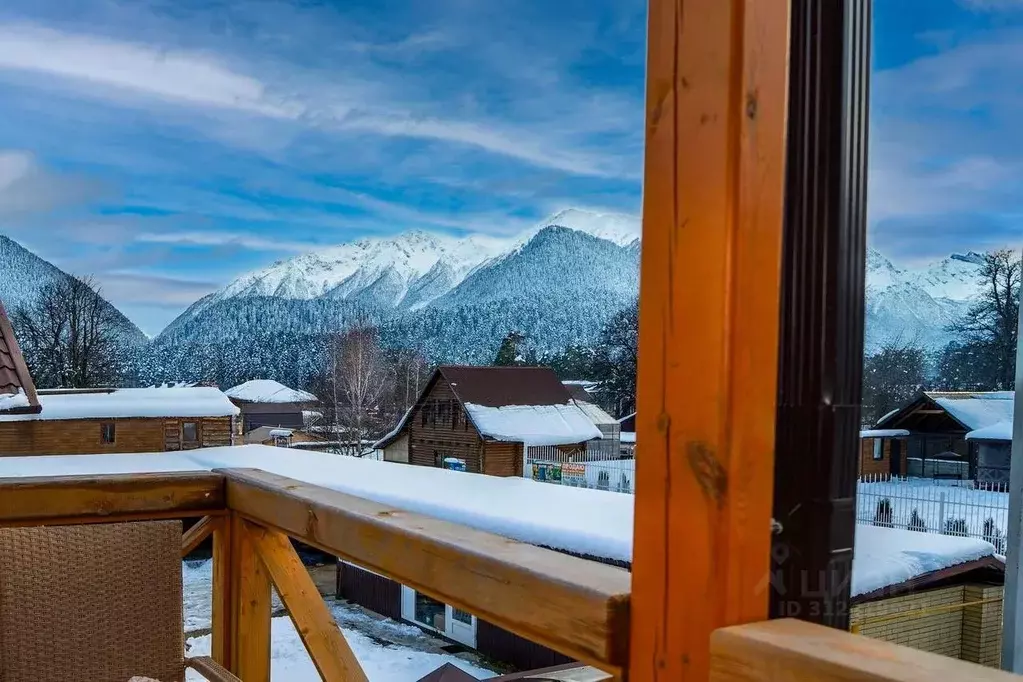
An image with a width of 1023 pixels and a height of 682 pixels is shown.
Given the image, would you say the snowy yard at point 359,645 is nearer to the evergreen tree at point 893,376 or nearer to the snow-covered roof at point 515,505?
the snow-covered roof at point 515,505

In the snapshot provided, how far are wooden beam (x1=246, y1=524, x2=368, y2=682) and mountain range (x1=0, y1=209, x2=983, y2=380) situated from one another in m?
0.63

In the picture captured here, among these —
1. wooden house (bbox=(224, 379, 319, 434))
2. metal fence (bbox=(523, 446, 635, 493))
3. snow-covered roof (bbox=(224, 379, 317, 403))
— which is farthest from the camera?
snow-covered roof (bbox=(224, 379, 317, 403))

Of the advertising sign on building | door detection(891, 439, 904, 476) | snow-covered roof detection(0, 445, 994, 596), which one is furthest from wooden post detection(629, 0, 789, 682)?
the advertising sign on building

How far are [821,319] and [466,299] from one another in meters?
2.48

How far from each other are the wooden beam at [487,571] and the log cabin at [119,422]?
5308 millimetres

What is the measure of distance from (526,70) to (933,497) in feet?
18.4

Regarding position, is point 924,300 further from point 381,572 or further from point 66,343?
point 66,343

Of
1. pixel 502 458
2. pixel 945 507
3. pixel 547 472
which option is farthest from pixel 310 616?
pixel 547 472

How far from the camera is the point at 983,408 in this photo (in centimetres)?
125

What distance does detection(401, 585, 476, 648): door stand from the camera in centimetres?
435

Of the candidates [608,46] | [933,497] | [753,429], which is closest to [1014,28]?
[933,497]

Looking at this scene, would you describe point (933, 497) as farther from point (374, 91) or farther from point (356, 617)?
point (374, 91)

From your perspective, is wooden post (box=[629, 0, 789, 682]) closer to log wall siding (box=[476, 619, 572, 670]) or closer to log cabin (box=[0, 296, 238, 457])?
log wall siding (box=[476, 619, 572, 670])

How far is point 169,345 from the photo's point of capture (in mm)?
5957
